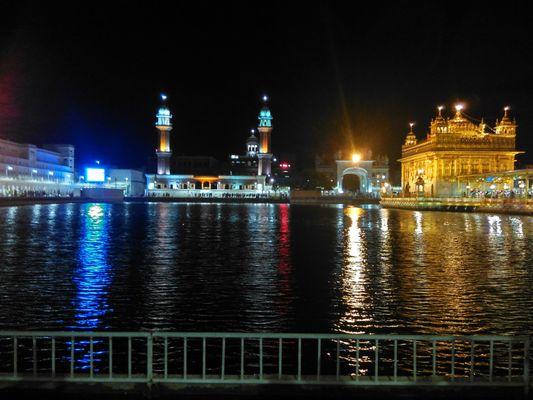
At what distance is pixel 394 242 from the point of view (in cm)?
3906

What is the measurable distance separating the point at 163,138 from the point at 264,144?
1191 inches

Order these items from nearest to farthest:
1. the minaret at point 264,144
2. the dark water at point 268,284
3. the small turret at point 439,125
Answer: the dark water at point 268,284
the small turret at point 439,125
the minaret at point 264,144

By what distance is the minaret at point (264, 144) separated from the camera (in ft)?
579

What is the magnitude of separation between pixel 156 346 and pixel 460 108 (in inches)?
4327

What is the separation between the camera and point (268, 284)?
22.5m

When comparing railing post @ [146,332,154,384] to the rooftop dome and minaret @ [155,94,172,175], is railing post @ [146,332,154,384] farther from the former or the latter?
the rooftop dome

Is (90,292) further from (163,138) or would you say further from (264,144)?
(163,138)

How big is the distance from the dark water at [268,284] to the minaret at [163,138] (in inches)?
5339

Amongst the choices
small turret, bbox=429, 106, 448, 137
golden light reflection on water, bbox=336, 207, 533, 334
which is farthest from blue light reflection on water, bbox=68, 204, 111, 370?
small turret, bbox=429, 106, 448, 137

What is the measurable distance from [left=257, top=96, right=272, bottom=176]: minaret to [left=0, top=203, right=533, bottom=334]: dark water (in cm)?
13589

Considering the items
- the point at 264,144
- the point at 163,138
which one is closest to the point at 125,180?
the point at 163,138

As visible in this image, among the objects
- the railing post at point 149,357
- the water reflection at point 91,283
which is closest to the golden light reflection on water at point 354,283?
the water reflection at point 91,283

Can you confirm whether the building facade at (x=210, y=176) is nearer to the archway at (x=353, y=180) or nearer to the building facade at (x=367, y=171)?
the archway at (x=353, y=180)

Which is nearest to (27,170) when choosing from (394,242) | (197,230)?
(197,230)
